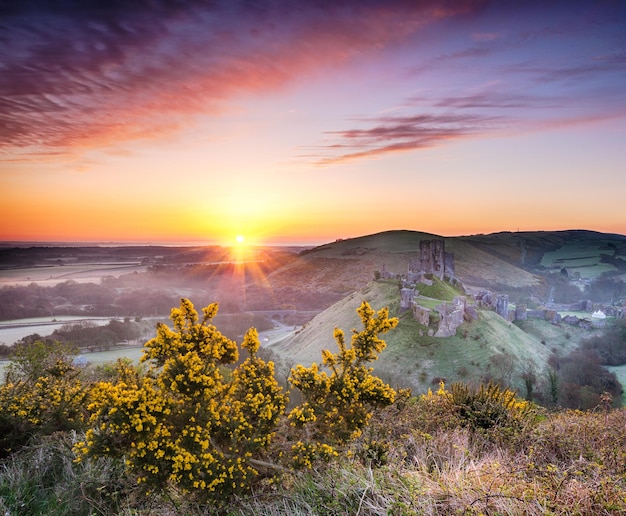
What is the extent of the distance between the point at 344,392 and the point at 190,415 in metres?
2.34

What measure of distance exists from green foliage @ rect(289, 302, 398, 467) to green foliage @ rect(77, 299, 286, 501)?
52 centimetres

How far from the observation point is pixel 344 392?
648cm

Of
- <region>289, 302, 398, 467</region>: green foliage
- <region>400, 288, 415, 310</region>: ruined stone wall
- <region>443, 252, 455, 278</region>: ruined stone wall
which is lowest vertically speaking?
<region>400, 288, 415, 310</region>: ruined stone wall

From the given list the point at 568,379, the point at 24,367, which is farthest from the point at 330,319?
the point at 24,367

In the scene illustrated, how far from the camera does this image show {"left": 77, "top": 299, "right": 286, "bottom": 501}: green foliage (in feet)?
16.1

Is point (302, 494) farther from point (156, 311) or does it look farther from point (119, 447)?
point (156, 311)

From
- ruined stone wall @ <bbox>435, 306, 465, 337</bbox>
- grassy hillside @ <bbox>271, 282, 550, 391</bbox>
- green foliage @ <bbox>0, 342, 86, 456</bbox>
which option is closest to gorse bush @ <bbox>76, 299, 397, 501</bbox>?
green foliage @ <bbox>0, 342, 86, 456</bbox>

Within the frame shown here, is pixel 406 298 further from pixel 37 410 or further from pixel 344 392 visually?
pixel 344 392

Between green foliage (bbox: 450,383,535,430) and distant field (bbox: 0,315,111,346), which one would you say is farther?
distant field (bbox: 0,315,111,346)

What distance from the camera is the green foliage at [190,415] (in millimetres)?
4902

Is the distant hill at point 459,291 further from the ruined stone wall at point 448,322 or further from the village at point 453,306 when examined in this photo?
the village at point 453,306

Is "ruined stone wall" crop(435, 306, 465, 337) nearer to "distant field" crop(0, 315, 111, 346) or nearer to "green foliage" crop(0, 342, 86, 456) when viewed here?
"green foliage" crop(0, 342, 86, 456)

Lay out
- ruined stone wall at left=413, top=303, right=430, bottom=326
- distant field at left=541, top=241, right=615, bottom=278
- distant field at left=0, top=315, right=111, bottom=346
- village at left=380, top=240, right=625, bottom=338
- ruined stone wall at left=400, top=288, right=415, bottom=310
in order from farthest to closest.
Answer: distant field at left=541, top=241, right=615, bottom=278
ruined stone wall at left=400, top=288, right=415, bottom=310
distant field at left=0, top=315, right=111, bottom=346
ruined stone wall at left=413, top=303, right=430, bottom=326
village at left=380, top=240, right=625, bottom=338

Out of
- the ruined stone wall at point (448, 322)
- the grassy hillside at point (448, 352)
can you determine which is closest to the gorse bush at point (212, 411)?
the grassy hillside at point (448, 352)
